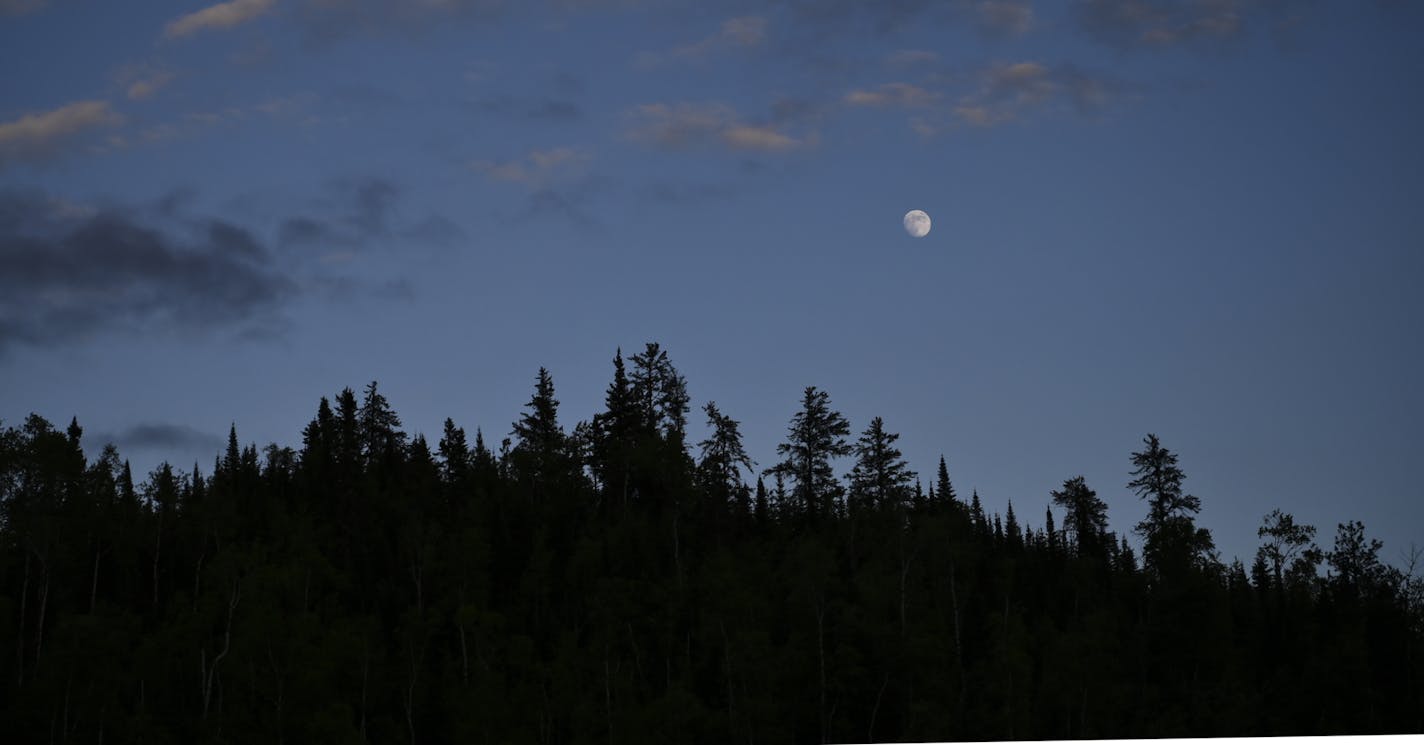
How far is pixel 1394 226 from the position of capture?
55.7ft

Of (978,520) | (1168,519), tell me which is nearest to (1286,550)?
(1168,519)

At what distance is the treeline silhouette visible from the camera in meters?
49.3

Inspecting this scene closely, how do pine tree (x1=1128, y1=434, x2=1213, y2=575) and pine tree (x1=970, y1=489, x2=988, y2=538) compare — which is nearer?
pine tree (x1=1128, y1=434, x2=1213, y2=575)

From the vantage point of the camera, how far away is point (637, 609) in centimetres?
5853

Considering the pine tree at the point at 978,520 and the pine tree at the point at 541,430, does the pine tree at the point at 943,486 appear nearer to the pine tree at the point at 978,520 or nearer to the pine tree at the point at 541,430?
the pine tree at the point at 978,520

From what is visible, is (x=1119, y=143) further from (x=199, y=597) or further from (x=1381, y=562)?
(x=199, y=597)

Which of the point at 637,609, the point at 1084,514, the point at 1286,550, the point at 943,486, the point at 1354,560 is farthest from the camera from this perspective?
the point at 943,486

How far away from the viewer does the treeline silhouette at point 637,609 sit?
4928 centimetres

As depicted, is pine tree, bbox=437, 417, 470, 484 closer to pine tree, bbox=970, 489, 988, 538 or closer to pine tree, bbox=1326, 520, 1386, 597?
pine tree, bbox=970, 489, 988, 538

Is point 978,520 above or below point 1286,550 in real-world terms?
above

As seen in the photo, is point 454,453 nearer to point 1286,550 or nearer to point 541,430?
point 541,430

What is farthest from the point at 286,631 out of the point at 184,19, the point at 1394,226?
the point at 1394,226

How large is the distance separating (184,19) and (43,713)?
3759 cm

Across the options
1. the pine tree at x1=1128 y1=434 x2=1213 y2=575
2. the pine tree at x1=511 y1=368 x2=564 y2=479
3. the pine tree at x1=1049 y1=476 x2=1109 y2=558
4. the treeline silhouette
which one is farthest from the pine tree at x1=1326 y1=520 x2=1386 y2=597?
the pine tree at x1=511 y1=368 x2=564 y2=479
